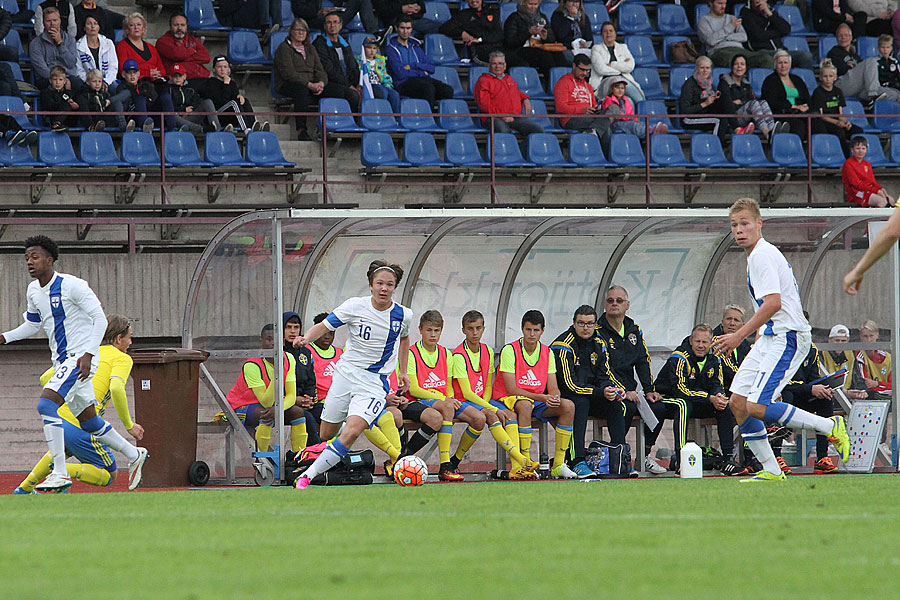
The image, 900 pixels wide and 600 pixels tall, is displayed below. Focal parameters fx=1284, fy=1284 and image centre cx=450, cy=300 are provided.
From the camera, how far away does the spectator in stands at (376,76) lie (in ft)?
59.5

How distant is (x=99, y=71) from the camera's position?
53.1 ft

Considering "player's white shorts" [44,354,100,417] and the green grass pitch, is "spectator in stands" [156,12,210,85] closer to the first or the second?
"player's white shorts" [44,354,100,417]

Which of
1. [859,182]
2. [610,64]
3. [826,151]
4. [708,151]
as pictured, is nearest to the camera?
[859,182]

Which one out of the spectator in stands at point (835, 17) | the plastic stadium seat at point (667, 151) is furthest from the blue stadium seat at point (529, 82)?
the spectator in stands at point (835, 17)

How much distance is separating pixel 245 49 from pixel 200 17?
953mm

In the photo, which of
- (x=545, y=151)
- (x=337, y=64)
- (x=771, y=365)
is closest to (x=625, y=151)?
(x=545, y=151)

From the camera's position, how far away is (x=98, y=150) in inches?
634

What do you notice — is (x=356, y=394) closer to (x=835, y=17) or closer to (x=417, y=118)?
(x=417, y=118)

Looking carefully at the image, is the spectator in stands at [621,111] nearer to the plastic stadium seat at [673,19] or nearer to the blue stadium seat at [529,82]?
the blue stadium seat at [529,82]

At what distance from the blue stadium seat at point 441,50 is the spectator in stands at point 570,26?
1.60 meters

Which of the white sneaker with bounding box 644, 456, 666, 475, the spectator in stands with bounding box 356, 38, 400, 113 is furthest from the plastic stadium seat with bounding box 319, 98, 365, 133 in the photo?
the white sneaker with bounding box 644, 456, 666, 475

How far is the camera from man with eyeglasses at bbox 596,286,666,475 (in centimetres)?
1241

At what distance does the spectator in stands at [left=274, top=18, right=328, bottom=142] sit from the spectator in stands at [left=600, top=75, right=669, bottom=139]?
4.16m

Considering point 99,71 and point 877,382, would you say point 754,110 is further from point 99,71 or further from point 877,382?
point 99,71
